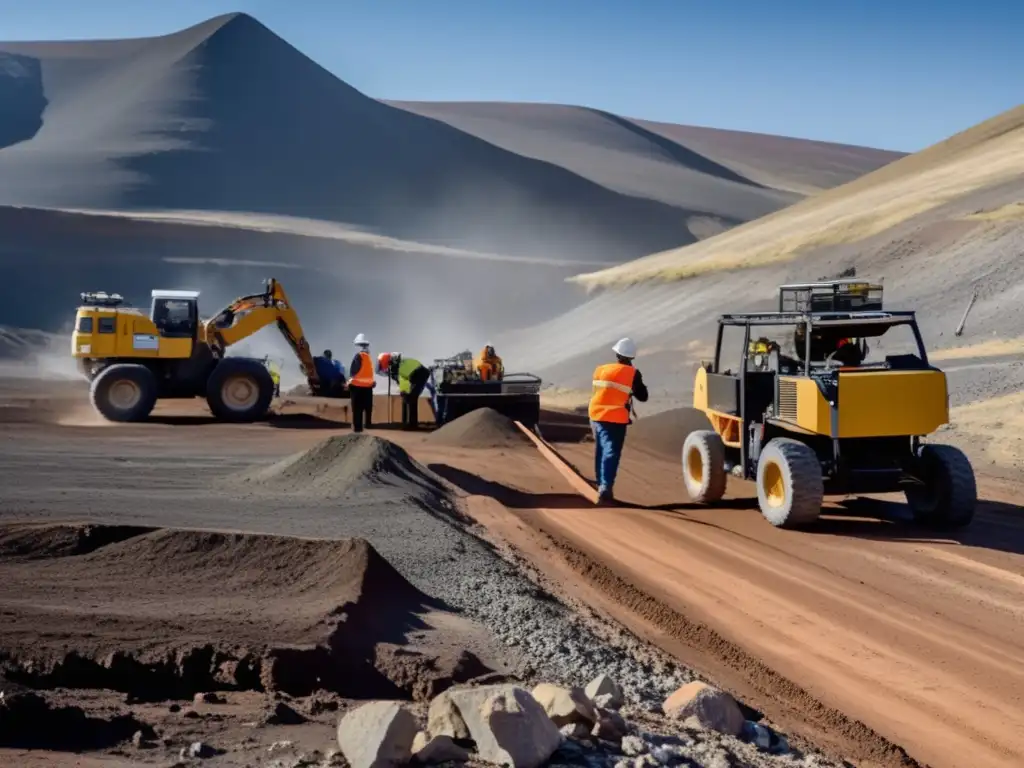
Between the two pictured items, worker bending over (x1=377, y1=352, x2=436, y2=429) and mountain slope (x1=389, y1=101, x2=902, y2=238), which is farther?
mountain slope (x1=389, y1=101, x2=902, y2=238)

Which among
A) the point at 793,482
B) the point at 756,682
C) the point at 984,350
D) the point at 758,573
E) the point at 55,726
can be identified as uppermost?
the point at 984,350

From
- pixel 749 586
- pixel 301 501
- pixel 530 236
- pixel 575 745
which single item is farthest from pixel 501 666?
pixel 530 236

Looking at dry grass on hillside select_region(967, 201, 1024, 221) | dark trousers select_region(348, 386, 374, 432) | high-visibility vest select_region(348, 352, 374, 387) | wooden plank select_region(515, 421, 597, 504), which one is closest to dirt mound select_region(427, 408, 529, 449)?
wooden plank select_region(515, 421, 597, 504)

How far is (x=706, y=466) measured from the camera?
552 inches

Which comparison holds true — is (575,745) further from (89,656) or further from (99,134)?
(99,134)

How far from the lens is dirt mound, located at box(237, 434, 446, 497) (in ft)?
41.5

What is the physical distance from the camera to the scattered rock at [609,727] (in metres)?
5.39

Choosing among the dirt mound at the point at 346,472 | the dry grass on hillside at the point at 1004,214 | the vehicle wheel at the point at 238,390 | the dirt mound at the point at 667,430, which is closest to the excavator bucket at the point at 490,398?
the dirt mound at the point at 667,430

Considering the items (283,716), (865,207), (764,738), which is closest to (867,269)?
(865,207)

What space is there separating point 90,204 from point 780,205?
6810 cm

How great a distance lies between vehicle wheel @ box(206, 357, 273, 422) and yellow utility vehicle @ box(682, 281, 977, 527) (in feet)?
38.4

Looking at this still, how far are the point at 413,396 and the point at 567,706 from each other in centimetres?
1716

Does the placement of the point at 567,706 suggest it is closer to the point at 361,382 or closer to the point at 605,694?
the point at 605,694

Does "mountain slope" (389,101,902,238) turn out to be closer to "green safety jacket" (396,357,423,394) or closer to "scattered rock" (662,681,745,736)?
"green safety jacket" (396,357,423,394)
